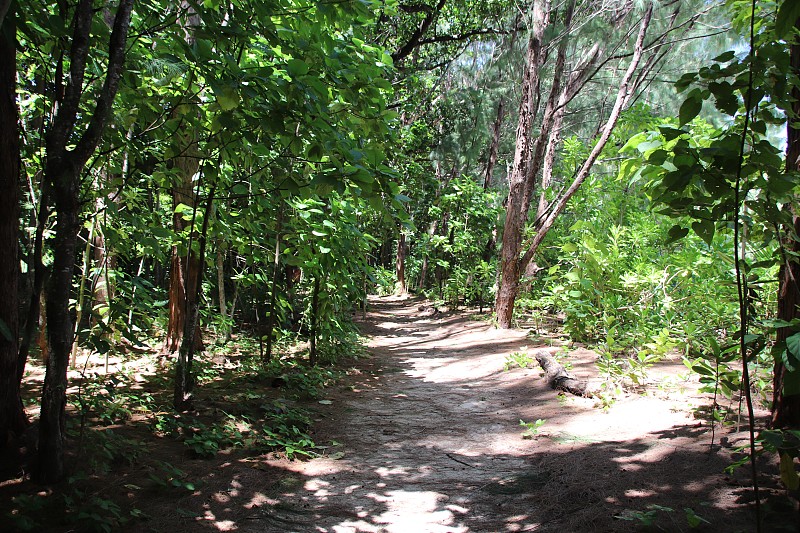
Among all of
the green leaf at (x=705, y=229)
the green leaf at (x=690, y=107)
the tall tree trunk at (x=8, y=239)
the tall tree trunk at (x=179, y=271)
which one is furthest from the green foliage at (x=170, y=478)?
the green leaf at (x=690, y=107)

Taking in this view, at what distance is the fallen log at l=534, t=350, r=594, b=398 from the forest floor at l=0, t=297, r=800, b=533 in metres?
0.12

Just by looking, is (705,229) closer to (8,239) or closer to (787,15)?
(787,15)

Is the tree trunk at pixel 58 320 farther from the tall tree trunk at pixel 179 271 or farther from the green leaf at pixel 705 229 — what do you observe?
the green leaf at pixel 705 229

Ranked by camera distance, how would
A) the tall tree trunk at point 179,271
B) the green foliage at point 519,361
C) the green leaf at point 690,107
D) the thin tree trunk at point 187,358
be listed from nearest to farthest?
the green leaf at point 690,107, the thin tree trunk at point 187,358, the tall tree trunk at point 179,271, the green foliage at point 519,361

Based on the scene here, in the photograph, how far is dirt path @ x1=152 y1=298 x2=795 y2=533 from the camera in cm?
285

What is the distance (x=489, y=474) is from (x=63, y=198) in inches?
130

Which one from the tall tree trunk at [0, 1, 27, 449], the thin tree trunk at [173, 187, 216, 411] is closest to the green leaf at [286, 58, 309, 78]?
the tall tree trunk at [0, 1, 27, 449]

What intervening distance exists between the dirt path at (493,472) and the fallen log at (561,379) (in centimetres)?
20

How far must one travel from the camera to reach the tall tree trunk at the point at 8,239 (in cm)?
270

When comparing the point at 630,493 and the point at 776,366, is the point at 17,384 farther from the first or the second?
the point at 776,366

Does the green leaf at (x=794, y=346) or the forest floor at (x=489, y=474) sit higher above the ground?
the green leaf at (x=794, y=346)

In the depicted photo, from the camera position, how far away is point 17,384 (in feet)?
9.23

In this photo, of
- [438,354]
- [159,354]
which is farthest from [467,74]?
[159,354]

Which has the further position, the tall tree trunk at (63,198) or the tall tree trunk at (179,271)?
the tall tree trunk at (179,271)
